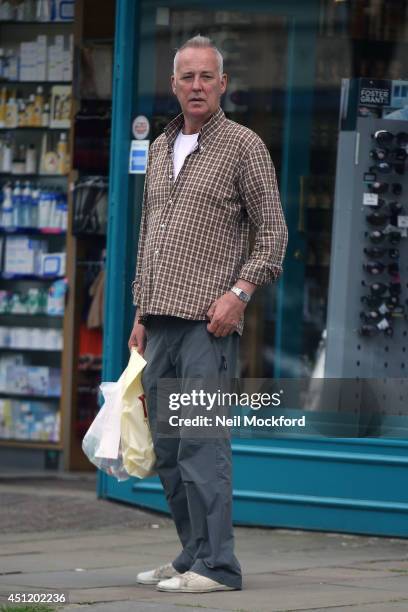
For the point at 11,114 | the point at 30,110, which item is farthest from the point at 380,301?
the point at 11,114

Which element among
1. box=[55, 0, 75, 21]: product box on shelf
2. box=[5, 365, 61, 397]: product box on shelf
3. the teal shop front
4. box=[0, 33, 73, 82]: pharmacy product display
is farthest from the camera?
box=[5, 365, 61, 397]: product box on shelf

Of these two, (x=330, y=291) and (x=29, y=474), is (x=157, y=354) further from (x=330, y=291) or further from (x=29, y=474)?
(x=29, y=474)

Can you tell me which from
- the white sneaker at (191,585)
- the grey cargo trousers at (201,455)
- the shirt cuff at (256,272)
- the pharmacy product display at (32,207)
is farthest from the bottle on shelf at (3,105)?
the white sneaker at (191,585)

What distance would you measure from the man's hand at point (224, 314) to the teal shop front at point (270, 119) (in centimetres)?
261

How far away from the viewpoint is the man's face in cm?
513

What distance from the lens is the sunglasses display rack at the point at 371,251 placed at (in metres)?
7.29

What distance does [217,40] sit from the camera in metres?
7.67

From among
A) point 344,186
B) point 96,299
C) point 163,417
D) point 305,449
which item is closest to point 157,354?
point 163,417

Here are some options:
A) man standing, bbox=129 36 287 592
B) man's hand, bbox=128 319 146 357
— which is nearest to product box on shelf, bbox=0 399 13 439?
man's hand, bbox=128 319 146 357

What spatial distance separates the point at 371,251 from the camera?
737 cm

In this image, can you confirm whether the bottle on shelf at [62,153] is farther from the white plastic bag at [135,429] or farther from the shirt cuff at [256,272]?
the shirt cuff at [256,272]

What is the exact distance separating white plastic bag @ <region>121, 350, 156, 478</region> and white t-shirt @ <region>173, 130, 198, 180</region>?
0.73 meters

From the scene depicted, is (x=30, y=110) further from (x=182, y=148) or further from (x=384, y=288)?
(x=182, y=148)

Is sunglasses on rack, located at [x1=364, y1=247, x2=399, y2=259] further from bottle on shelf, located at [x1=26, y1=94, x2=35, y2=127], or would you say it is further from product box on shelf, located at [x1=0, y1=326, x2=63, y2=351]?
bottle on shelf, located at [x1=26, y1=94, x2=35, y2=127]
